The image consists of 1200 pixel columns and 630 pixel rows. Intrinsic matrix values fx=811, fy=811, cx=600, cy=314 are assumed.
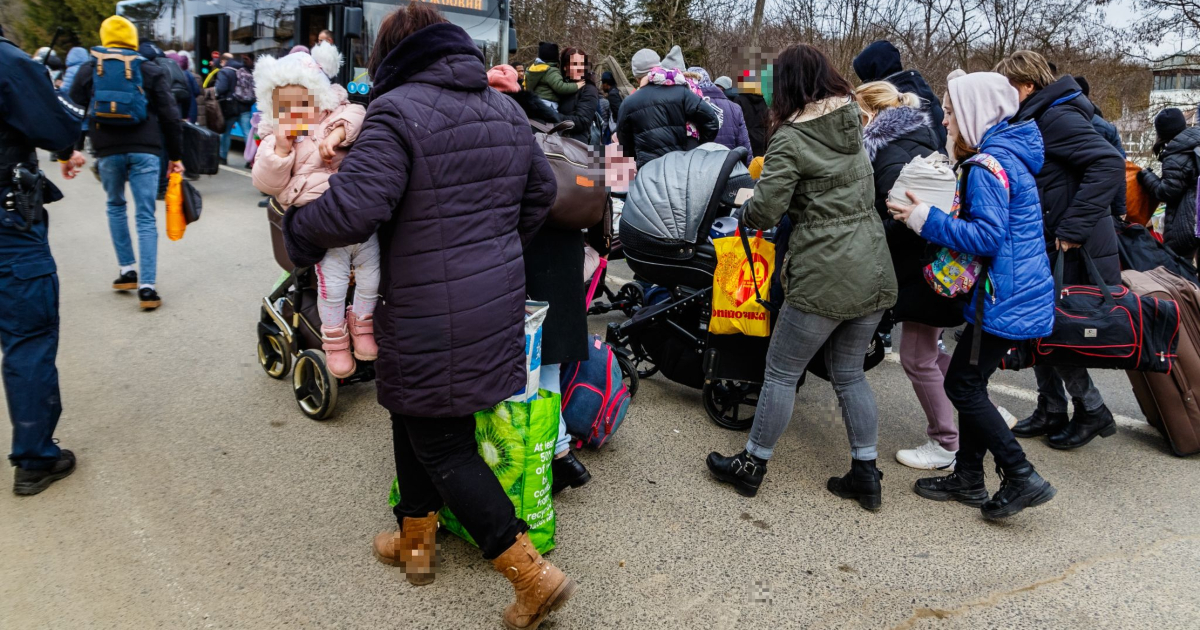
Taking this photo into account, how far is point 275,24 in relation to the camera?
39.6 ft

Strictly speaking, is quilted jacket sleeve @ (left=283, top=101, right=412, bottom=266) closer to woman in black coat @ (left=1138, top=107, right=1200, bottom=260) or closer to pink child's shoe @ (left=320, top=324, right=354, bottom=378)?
pink child's shoe @ (left=320, top=324, right=354, bottom=378)

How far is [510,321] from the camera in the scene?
2.62 meters

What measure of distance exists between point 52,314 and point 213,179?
9254mm

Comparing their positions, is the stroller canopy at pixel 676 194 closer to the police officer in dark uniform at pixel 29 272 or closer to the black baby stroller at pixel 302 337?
the black baby stroller at pixel 302 337

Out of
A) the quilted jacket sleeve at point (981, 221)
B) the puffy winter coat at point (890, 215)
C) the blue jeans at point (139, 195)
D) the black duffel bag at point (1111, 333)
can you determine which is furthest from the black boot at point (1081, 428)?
the blue jeans at point (139, 195)

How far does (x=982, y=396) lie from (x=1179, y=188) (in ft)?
12.4

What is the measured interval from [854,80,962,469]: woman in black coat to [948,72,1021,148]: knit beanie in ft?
0.86

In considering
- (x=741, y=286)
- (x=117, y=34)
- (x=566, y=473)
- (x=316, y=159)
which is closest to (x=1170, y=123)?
(x=741, y=286)

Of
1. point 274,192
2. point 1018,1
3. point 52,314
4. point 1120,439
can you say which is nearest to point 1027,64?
point 1120,439

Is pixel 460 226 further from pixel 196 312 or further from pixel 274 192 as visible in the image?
pixel 196 312

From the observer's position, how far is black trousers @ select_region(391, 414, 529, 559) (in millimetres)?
2584

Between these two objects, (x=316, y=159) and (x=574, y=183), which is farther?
(x=574, y=183)

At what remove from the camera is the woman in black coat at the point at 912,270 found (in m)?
3.68

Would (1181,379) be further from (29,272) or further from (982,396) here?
(29,272)
